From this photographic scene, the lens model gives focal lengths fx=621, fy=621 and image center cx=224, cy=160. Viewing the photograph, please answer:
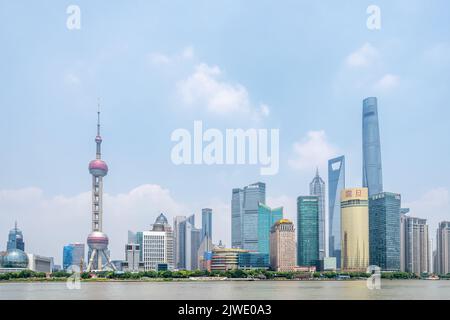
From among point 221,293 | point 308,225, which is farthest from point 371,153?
point 221,293

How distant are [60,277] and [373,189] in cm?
5378

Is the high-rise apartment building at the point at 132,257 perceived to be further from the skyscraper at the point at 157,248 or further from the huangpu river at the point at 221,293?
the huangpu river at the point at 221,293

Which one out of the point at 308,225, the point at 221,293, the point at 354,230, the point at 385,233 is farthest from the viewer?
the point at 308,225

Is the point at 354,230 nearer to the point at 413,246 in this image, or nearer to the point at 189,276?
the point at 413,246

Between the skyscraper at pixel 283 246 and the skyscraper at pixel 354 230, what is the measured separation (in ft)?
18.8

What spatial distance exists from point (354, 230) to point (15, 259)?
3687 cm

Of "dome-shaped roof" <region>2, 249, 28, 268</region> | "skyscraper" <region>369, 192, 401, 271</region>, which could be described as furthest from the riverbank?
"dome-shaped roof" <region>2, 249, 28, 268</region>

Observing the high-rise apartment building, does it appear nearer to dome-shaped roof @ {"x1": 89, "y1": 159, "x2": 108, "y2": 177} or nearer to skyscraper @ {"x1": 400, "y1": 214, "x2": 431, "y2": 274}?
dome-shaped roof @ {"x1": 89, "y1": 159, "x2": 108, "y2": 177}

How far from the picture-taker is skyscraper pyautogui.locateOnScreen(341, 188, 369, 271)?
6944 cm

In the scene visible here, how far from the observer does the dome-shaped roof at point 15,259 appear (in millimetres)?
60969

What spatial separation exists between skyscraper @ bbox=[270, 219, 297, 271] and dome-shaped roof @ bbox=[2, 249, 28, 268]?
2587cm

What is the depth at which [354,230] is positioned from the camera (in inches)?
2800

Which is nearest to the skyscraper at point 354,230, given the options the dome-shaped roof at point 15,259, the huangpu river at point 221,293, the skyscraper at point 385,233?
the skyscraper at point 385,233
